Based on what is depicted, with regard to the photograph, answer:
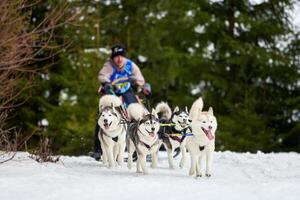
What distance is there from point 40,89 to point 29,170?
957cm

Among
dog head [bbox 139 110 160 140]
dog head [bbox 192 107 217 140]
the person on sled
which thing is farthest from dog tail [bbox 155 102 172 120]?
dog head [bbox 192 107 217 140]

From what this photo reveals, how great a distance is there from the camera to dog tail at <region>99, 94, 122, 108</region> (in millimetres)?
8948

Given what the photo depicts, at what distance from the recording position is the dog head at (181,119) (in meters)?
8.55

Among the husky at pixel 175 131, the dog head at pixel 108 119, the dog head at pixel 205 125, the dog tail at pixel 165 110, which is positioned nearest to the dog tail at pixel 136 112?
the dog head at pixel 108 119

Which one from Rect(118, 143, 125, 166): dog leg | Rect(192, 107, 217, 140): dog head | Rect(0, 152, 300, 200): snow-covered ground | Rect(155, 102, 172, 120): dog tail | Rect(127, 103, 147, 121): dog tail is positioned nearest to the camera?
Rect(0, 152, 300, 200): snow-covered ground

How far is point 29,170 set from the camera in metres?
7.62

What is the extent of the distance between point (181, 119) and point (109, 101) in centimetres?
117

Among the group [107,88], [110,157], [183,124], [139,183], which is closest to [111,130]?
[110,157]

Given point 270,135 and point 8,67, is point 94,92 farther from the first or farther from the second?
point 8,67

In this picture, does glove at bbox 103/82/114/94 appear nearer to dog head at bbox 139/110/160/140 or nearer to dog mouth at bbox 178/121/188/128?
dog mouth at bbox 178/121/188/128

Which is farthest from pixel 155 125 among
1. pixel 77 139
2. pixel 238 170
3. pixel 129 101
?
pixel 77 139

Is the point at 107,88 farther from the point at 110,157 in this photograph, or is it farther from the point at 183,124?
the point at 183,124

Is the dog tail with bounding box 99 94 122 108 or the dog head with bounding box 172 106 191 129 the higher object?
the dog tail with bounding box 99 94 122 108

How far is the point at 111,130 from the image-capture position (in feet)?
28.1
